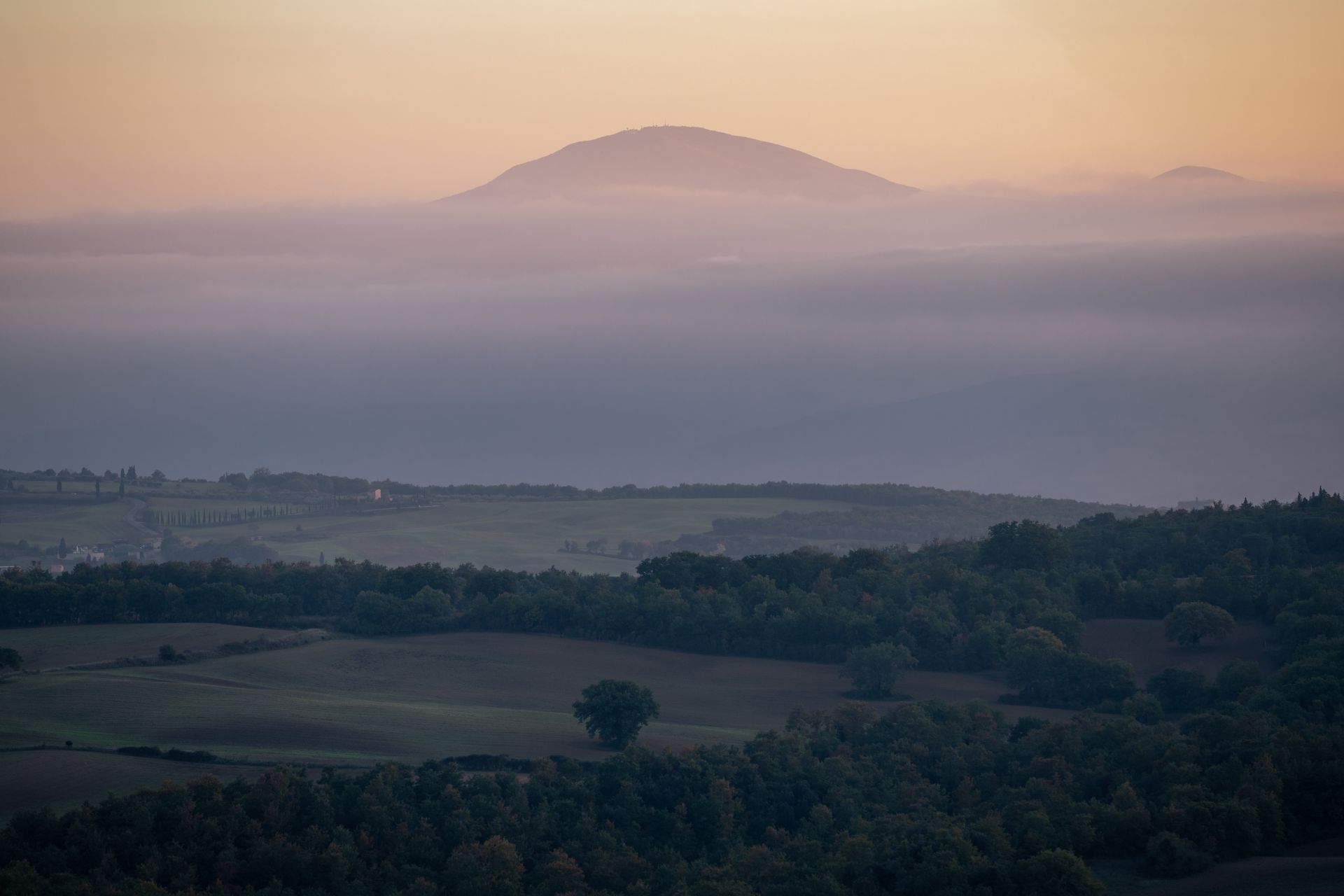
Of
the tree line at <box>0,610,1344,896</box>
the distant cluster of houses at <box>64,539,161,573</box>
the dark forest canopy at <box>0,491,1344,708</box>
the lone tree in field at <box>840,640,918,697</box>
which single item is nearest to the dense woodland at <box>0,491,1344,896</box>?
the tree line at <box>0,610,1344,896</box>

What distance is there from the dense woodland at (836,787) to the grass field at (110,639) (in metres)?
3.51

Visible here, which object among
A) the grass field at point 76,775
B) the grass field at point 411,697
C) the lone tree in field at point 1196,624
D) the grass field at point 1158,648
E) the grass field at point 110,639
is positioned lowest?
the grass field at point 76,775

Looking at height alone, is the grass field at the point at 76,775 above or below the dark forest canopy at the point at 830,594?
below

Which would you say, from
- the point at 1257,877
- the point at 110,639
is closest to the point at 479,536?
the point at 110,639

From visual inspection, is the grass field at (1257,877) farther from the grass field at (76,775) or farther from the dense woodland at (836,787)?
the grass field at (76,775)

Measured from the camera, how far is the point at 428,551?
176250 millimetres

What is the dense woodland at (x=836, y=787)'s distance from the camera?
4753 cm

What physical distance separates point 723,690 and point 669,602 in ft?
42.7

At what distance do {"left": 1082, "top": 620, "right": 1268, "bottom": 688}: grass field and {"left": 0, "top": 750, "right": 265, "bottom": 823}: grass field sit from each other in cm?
4897

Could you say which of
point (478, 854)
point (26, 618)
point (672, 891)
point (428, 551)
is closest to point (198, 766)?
point (478, 854)

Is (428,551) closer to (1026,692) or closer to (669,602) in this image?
(669,602)

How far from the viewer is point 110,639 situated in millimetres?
89500

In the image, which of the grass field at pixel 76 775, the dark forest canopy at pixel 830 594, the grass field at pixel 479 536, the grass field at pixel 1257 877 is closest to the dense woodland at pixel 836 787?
the dark forest canopy at pixel 830 594

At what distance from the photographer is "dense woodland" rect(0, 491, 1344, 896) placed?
1871 inches
